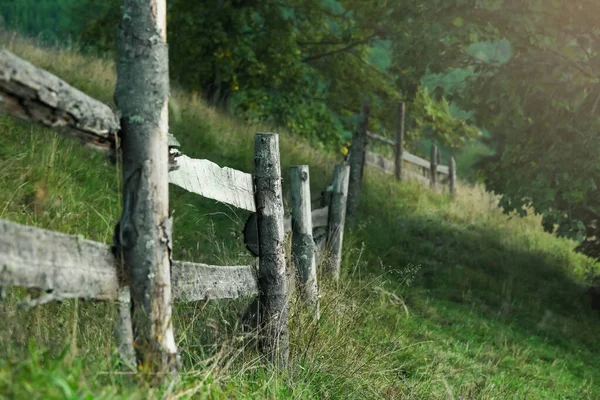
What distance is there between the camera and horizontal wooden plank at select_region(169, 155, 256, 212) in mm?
4430

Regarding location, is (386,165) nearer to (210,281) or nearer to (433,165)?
(433,165)

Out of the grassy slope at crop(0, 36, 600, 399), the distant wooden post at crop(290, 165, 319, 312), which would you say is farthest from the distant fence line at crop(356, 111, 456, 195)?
the distant wooden post at crop(290, 165, 319, 312)

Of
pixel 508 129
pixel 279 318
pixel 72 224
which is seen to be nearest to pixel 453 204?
pixel 508 129

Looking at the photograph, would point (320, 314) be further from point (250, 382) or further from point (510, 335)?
point (510, 335)

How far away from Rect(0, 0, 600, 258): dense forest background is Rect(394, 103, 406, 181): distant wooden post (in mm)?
860

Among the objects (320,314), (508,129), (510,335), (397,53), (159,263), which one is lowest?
(510,335)

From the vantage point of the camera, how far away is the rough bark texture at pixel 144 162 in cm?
330

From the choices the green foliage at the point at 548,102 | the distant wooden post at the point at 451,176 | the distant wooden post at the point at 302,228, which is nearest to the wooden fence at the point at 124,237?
the distant wooden post at the point at 302,228

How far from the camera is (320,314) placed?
5.78 meters

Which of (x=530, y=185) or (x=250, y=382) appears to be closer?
(x=250, y=382)

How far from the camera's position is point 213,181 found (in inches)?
188

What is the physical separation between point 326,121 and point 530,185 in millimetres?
7862

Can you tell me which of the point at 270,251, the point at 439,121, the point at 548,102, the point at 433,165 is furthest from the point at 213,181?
the point at 433,165

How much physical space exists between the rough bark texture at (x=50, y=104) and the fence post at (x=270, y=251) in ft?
6.70
